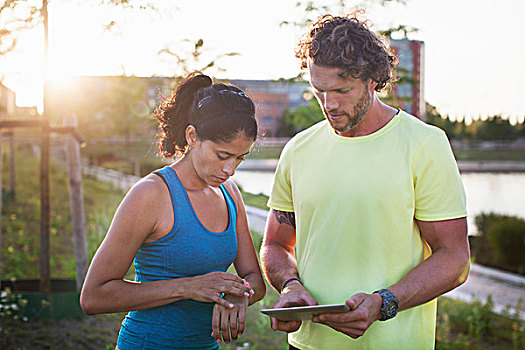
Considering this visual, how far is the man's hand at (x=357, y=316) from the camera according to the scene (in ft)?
5.73

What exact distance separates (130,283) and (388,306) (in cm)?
80

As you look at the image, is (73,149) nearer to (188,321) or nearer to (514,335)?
(188,321)

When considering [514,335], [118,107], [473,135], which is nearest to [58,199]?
[118,107]

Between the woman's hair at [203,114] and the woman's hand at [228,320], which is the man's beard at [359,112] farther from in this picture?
the woman's hand at [228,320]

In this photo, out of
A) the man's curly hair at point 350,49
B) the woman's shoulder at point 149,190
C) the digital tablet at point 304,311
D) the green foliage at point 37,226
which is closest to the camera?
the digital tablet at point 304,311

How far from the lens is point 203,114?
193 centimetres

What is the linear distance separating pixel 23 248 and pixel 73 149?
270 centimetres

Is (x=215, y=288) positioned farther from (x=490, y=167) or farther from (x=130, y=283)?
(x=490, y=167)

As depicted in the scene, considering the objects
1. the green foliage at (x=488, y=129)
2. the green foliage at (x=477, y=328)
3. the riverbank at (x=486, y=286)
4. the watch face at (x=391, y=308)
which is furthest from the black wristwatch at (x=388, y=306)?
the green foliage at (x=488, y=129)

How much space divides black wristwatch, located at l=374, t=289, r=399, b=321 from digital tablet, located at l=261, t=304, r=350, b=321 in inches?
7.2

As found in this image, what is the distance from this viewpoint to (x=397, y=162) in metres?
1.92

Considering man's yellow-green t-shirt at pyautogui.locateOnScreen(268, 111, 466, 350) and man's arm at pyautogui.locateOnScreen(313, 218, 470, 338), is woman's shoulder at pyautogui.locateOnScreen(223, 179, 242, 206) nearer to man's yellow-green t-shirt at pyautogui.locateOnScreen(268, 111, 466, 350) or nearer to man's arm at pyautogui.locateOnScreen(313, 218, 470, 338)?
man's yellow-green t-shirt at pyautogui.locateOnScreen(268, 111, 466, 350)

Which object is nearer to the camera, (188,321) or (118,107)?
(188,321)

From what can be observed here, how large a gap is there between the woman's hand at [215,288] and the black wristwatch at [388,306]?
16.9 inches
